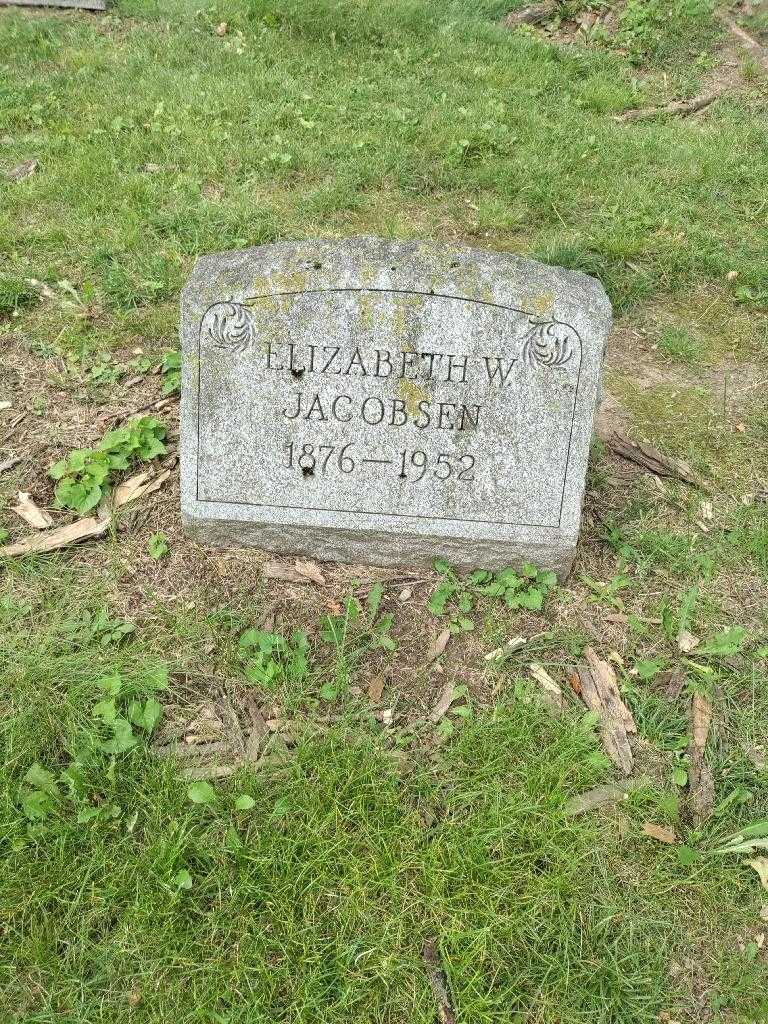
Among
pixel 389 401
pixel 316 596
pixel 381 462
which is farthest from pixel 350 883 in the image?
pixel 389 401

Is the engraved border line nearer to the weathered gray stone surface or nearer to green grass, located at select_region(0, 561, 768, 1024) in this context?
the weathered gray stone surface

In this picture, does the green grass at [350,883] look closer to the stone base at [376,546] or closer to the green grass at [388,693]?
the green grass at [388,693]

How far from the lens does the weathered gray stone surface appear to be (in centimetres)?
280

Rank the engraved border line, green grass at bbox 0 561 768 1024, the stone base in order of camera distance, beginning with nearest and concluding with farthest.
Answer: green grass at bbox 0 561 768 1024, the engraved border line, the stone base

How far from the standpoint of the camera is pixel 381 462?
119 inches

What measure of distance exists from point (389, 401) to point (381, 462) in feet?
0.76

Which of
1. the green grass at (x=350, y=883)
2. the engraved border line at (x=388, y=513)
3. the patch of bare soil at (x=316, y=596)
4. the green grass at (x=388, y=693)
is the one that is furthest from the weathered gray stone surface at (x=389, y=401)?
the green grass at (x=350, y=883)

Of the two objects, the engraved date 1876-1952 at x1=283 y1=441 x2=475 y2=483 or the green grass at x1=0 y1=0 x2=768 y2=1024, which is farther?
the engraved date 1876-1952 at x1=283 y1=441 x2=475 y2=483

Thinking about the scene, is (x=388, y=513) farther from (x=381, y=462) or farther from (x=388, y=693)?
(x=388, y=693)

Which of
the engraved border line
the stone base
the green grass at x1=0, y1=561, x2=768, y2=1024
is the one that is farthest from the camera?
the stone base

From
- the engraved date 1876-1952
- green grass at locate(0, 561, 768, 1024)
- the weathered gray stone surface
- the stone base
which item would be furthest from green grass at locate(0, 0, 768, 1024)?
the engraved date 1876-1952

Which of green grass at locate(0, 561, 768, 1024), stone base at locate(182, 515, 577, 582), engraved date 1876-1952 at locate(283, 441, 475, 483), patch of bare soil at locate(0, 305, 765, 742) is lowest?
green grass at locate(0, 561, 768, 1024)

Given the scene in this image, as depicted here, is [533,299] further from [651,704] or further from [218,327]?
[651,704]

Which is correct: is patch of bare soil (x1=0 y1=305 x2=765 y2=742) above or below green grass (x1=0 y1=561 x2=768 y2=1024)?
above
